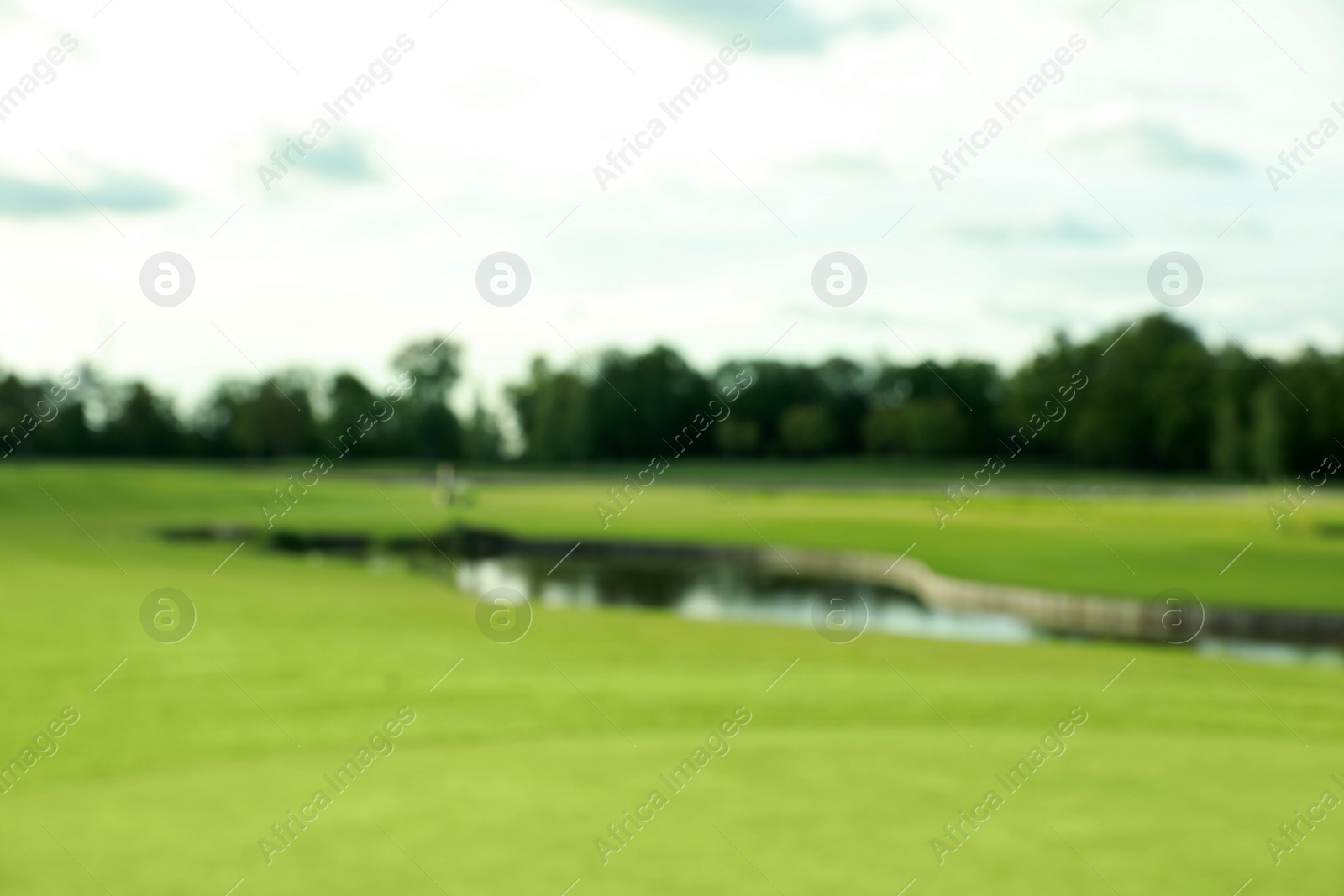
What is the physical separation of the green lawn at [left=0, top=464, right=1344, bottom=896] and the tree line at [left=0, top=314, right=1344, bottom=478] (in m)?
64.6

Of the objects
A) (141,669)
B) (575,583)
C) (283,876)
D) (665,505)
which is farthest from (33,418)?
(283,876)

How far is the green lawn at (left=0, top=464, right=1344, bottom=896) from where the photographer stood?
534 cm

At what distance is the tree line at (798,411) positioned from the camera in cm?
7938

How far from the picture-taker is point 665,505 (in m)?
60.0

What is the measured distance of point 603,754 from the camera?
25.4 feet

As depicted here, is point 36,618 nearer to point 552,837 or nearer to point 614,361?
point 552,837
